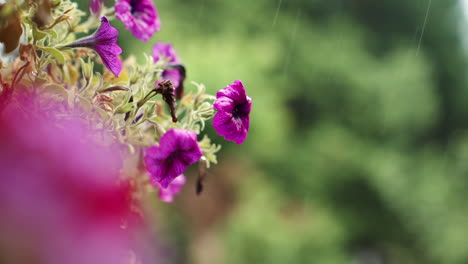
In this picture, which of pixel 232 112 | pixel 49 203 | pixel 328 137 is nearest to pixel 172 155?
pixel 232 112

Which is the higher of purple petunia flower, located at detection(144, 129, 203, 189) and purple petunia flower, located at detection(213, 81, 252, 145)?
purple petunia flower, located at detection(213, 81, 252, 145)

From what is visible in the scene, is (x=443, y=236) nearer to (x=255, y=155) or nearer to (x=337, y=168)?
(x=337, y=168)

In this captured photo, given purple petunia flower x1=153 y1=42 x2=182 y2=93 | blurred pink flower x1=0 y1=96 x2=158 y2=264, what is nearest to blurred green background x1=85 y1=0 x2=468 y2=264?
purple petunia flower x1=153 y1=42 x2=182 y2=93

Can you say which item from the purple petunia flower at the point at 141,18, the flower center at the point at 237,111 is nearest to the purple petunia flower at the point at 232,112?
the flower center at the point at 237,111

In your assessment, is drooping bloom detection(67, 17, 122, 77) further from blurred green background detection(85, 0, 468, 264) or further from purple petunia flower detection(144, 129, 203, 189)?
blurred green background detection(85, 0, 468, 264)

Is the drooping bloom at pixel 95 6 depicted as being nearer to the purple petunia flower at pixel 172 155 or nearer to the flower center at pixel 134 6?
the flower center at pixel 134 6

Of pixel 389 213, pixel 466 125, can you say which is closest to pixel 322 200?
pixel 389 213
